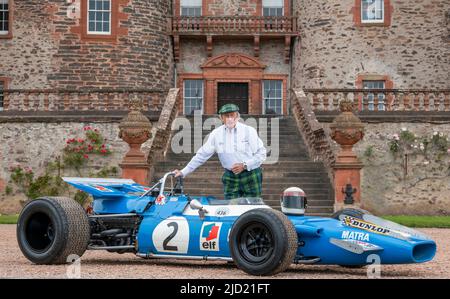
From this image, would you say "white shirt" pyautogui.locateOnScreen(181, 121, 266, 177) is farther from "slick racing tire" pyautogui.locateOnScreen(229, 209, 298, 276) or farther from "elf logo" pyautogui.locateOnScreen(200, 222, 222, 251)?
"slick racing tire" pyautogui.locateOnScreen(229, 209, 298, 276)

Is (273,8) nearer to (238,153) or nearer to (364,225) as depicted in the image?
(238,153)

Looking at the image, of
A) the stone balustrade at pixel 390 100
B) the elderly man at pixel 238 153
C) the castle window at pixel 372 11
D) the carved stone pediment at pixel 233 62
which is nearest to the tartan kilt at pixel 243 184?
the elderly man at pixel 238 153

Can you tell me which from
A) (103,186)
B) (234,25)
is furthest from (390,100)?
(103,186)

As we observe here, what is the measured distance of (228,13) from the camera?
94.7 feet

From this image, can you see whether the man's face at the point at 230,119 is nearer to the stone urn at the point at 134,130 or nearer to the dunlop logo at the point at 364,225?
the dunlop logo at the point at 364,225

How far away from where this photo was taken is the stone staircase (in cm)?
1828

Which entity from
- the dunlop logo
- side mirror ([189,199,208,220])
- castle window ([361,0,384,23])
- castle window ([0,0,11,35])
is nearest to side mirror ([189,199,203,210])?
side mirror ([189,199,208,220])

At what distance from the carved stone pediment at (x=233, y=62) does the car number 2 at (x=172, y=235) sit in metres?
19.9

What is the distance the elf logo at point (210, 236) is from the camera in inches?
336

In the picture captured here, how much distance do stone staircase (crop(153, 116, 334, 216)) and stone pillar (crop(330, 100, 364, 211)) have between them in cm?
39

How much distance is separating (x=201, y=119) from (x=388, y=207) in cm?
587

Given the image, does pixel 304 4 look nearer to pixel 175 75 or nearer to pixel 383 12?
pixel 383 12

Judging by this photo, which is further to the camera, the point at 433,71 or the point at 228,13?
the point at 228,13
